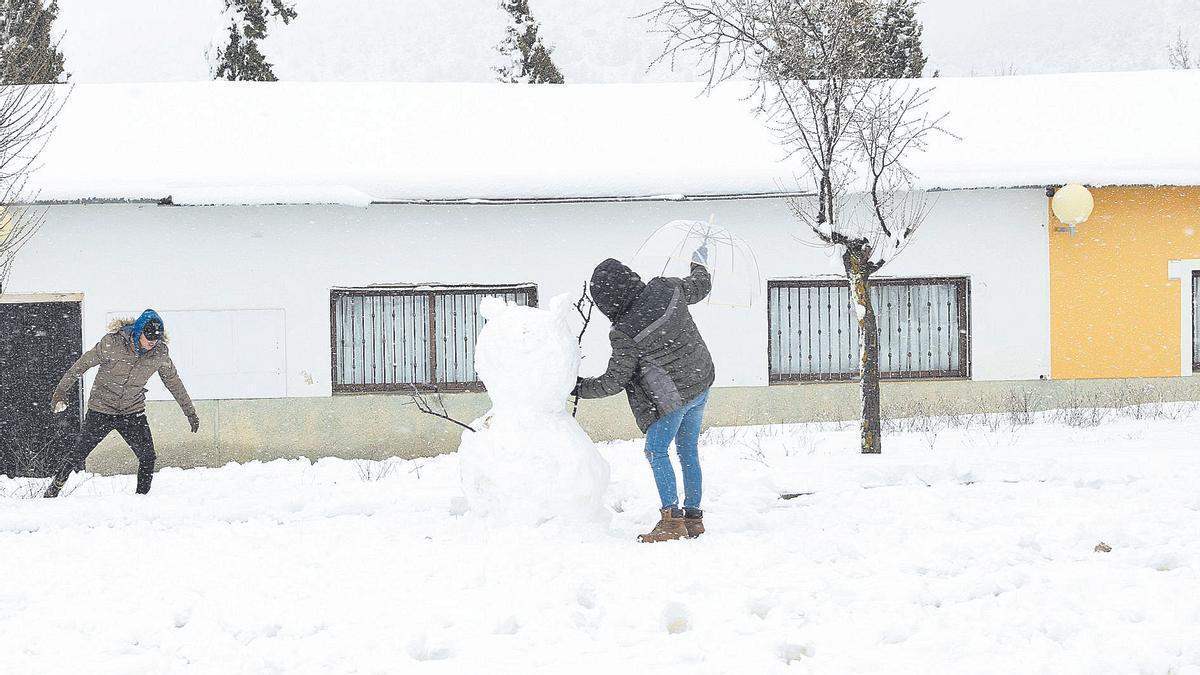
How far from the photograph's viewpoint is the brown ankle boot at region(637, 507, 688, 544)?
5.63 m

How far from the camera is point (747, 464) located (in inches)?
325

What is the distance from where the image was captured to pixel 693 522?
19.0 feet

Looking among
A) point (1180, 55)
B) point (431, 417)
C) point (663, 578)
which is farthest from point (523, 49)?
point (663, 578)

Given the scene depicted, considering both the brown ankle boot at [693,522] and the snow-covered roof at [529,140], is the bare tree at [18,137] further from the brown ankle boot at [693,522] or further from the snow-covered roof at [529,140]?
the brown ankle boot at [693,522]

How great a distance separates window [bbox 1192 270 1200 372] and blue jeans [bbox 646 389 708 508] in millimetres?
8298

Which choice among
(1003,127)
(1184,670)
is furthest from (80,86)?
(1184,670)

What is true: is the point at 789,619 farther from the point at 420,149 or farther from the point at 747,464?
the point at 420,149

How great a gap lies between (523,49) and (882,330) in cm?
2195

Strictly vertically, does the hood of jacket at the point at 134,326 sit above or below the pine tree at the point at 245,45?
below

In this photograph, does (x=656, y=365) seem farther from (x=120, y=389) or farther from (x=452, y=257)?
(x=452, y=257)

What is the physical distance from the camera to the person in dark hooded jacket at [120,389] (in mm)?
8070

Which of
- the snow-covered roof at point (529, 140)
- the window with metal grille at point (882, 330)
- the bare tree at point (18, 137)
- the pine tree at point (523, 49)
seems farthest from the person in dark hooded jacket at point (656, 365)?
the pine tree at point (523, 49)

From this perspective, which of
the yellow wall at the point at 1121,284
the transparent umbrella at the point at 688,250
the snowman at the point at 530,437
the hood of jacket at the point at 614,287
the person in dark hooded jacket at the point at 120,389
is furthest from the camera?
the yellow wall at the point at 1121,284

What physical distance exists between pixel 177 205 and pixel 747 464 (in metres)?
6.16
